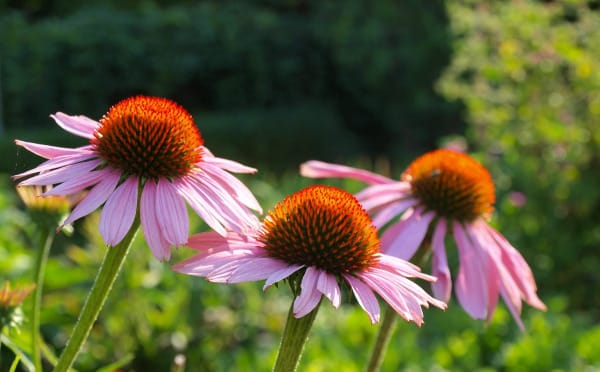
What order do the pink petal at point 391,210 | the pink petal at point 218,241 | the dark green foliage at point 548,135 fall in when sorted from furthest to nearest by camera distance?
1. the dark green foliage at point 548,135
2. the pink petal at point 391,210
3. the pink petal at point 218,241

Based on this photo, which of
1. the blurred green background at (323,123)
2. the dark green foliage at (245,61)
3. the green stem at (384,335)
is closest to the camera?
the green stem at (384,335)

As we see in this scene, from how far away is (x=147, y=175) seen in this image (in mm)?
992

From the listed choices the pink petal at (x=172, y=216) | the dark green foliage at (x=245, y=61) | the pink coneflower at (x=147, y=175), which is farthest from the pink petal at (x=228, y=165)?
the dark green foliage at (x=245, y=61)

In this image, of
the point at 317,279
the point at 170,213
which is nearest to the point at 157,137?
the point at 170,213

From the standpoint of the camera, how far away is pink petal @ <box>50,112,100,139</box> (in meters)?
1.03

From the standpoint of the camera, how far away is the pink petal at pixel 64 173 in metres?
0.90

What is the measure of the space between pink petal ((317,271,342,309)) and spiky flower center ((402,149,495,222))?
552 mm

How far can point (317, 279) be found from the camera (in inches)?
37.1

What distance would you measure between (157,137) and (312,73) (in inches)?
394

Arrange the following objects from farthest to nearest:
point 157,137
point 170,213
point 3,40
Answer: point 3,40 → point 157,137 → point 170,213

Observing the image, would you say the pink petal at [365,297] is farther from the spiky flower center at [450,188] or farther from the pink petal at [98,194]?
the spiky flower center at [450,188]

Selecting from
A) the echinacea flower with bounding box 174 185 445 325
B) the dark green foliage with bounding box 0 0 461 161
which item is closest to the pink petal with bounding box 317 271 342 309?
the echinacea flower with bounding box 174 185 445 325

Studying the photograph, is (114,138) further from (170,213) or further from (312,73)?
(312,73)

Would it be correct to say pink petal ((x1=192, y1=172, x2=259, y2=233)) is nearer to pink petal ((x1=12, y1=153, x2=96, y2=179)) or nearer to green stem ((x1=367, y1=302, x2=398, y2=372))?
pink petal ((x1=12, y1=153, x2=96, y2=179))
